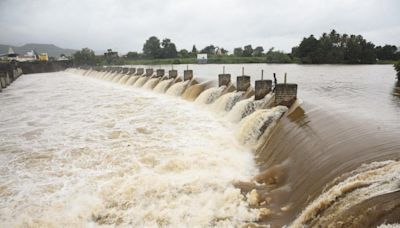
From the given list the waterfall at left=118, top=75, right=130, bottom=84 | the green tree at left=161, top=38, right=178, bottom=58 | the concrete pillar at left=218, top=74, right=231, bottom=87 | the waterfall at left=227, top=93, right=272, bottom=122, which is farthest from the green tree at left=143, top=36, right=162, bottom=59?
the waterfall at left=227, top=93, right=272, bottom=122

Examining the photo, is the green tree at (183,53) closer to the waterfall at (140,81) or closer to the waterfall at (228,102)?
the waterfall at (140,81)

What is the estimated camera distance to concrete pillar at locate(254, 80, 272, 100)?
40.9 feet

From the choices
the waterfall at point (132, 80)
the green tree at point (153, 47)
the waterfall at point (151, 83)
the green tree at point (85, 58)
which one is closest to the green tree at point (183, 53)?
the green tree at point (153, 47)

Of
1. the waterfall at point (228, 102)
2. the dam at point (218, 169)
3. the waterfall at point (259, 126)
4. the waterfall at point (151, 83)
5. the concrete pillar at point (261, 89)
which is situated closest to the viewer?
the dam at point (218, 169)

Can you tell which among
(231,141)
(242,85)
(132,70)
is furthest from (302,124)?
(132,70)

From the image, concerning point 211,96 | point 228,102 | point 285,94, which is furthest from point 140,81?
point 285,94

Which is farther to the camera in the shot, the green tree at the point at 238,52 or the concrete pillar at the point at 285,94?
the green tree at the point at 238,52

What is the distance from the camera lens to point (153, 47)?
8462cm

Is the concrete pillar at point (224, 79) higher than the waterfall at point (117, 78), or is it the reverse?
the concrete pillar at point (224, 79)

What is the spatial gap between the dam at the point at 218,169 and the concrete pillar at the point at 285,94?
42mm

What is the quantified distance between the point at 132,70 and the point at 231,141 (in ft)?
89.3

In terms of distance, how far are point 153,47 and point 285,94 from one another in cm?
7837

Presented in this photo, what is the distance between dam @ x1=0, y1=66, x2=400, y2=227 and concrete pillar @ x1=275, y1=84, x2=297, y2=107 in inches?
1.6

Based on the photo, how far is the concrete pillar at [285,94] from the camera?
10633 mm
